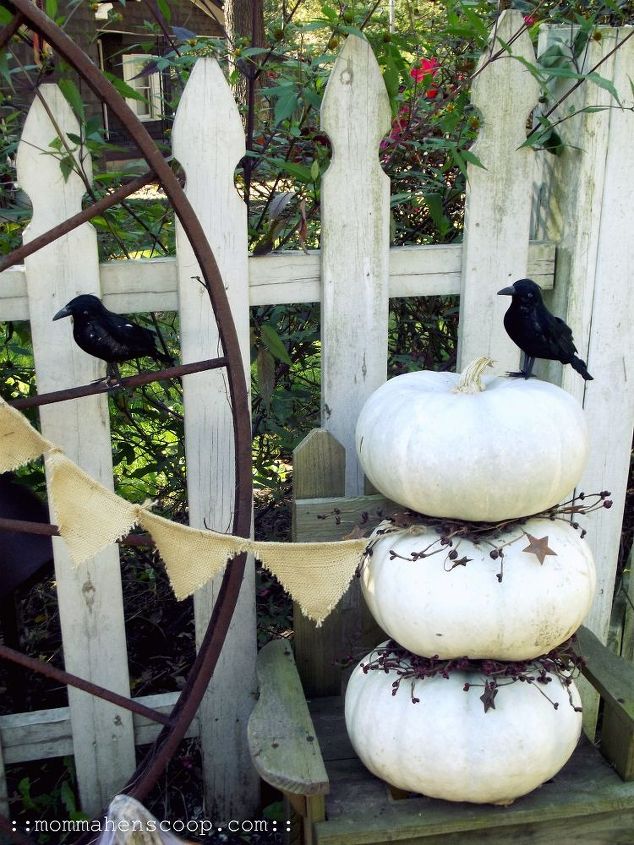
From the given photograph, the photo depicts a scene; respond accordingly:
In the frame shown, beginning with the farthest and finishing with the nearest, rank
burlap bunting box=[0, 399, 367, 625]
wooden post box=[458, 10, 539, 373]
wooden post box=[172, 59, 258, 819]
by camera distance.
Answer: wooden post box=[458, 10, 539, 373] → wooden post box=[172, 59, 258, 819] → burlap bunting box=[0, 399, 367, 625]

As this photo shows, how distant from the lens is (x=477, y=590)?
5.32ft

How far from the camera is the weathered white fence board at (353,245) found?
194cm

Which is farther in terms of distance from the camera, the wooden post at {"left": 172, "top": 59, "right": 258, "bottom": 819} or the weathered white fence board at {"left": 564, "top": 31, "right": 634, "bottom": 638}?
the weathered white fence board at {"left": 564, "top": 31, "right": 634, "bottom": 638}

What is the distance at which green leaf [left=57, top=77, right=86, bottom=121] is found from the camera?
5.89 ft

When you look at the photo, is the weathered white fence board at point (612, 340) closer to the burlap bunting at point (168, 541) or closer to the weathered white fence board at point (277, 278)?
the weathered white fence board at point (277, 278)

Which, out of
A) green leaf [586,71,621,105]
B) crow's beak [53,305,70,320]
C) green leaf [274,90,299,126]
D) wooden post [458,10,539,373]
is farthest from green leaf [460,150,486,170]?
crow's beak [53,305,70,320]

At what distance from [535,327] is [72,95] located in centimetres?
113

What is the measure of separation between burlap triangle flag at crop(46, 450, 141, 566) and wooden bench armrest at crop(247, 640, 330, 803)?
1.71 feet

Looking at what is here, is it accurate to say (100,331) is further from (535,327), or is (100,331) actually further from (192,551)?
(535,327)

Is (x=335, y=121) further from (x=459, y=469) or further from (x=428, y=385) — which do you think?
(x=459, y=469)

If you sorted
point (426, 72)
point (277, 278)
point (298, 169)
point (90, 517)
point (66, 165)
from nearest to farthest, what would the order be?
point (90, 517) < point (66, 165) < point (298, 169) < point (277, 278) < point (426, 72)

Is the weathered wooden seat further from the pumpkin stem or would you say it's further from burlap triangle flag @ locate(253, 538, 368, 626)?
the pumpkin stem

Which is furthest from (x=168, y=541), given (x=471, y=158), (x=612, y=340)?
(x=612, y=340)

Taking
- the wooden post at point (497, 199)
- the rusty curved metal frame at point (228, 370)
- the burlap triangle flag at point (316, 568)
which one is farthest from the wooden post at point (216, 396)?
the wooden post at point (497, 199)
